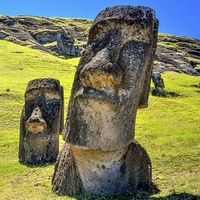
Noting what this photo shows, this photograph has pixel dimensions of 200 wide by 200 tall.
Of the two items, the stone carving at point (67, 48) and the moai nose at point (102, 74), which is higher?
the stone carving at point (67, 48)

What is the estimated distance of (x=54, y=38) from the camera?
3568 inches

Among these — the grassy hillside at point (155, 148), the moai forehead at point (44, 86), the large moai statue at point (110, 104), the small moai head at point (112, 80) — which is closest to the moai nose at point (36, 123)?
the moai forehead at point (44, 86)

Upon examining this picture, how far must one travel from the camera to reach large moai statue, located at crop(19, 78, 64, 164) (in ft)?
41.3

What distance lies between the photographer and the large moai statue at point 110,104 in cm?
746

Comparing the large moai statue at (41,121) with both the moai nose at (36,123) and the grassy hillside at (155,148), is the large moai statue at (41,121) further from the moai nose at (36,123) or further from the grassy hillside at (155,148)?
the grassy hillside at (155,148)

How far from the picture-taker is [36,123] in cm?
1239

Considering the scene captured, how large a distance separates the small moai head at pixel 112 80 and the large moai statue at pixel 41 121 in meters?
4.80

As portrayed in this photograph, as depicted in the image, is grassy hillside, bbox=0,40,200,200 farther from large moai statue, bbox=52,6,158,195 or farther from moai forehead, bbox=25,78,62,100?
moai forehead, bbox=25,78,62,100

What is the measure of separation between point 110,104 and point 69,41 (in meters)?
74.9

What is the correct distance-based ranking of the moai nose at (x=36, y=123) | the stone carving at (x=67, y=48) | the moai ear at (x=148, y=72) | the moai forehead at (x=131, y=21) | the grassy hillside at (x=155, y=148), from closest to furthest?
1. the moai forehead at (x=131, y=21)
2. the moai ear at (x=148, y=72)
3. the grassy hillside at (x=155, y=148)
4. the moai nose at (x=36, y=123)
5. the stone carving at (x=67, y=48)

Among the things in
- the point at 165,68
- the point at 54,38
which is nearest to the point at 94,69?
the point at 165,68

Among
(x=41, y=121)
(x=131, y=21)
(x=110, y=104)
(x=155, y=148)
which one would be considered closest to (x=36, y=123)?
(x=41, y=121)

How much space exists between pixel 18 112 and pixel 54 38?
6916 centimetres

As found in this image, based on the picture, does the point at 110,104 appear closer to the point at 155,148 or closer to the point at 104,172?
the point at 104,172
